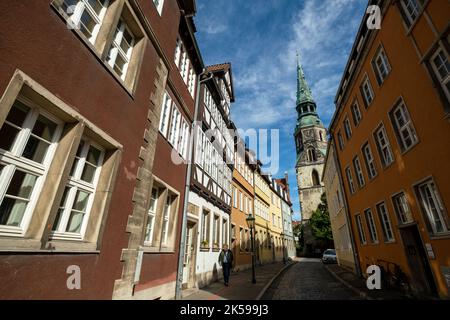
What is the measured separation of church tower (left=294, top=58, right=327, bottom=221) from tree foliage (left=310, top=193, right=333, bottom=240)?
4216mm

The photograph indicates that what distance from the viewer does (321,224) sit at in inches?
1791

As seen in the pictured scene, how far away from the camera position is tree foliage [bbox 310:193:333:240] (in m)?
44.0

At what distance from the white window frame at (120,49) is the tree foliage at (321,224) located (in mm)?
46583

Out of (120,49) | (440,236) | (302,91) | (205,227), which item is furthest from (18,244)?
(302,91)

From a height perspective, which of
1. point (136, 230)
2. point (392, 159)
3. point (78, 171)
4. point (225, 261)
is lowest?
point (225, 261)

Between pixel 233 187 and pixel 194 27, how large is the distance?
12.0 meters

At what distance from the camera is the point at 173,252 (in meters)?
7.92

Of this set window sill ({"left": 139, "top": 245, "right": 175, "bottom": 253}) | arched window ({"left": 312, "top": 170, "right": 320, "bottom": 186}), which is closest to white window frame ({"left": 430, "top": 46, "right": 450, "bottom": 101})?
window sill ({"left": 139, "top": 245, "right": 175, "bottom": 253})

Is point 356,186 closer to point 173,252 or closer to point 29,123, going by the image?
point 173,252

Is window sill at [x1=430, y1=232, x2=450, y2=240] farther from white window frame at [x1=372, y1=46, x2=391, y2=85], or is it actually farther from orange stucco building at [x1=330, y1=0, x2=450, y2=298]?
white window frame at [x1=372, y1=46, x2=391, y2=85]

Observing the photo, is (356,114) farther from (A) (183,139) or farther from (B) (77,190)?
(B) (77,190)

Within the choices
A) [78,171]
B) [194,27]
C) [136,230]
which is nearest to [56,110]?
[78,171]

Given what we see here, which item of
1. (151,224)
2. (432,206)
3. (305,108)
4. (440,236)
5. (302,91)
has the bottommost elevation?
(440,236)

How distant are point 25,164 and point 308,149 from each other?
6036 cm
